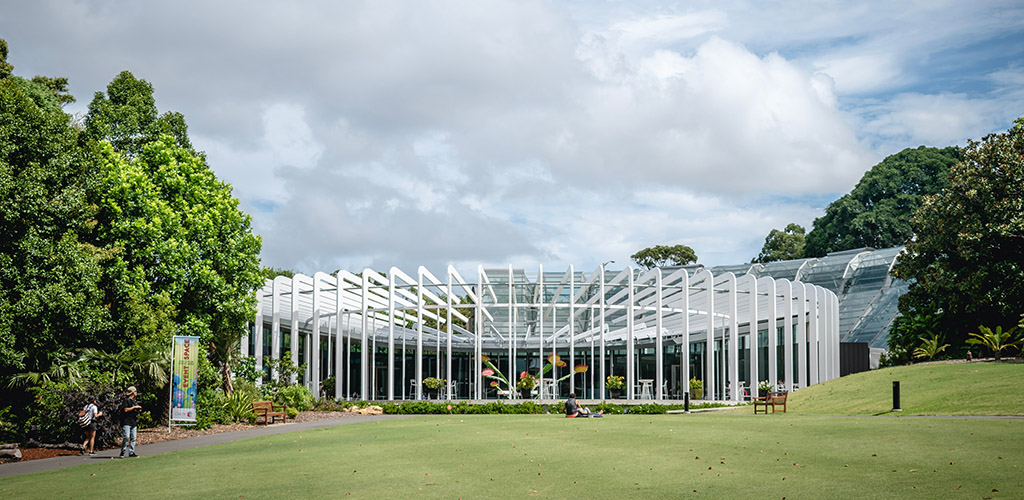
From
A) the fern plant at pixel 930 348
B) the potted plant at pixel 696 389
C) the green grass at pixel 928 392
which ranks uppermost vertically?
the fern plant at pixel 930 348

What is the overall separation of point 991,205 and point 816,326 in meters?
9.35

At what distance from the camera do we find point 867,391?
87.7ft

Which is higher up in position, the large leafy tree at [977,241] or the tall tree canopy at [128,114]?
the tall tree canopy at [128,114]

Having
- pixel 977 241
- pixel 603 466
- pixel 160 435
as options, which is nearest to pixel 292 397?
pixel 160 435

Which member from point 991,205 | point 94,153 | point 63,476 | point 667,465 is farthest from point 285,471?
point 991,205

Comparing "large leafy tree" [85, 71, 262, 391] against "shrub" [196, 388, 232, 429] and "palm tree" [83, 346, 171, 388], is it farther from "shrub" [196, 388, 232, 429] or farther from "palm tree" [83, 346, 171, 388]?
"shrub" [196, 388, 232, 429]

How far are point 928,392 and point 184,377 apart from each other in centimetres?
2094

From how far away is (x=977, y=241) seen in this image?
31.8 m

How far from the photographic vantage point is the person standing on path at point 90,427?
1744 centimetres

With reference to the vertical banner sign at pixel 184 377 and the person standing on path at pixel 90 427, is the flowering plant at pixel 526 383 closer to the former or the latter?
the vertical banner sign at pixel 184 377

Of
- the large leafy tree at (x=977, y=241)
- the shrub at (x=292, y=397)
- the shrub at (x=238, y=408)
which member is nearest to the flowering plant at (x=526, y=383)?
the shrub at (x=292, y=397)

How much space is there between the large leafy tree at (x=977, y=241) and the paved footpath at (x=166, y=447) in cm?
2424

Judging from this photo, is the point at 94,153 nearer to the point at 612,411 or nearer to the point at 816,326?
the point at 612,411

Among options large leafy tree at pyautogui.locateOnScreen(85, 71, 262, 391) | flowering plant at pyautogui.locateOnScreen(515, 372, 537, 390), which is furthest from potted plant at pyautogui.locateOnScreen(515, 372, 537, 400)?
large leafy tree at pyautogui.locateOnScreen(85, 71, 262, 391)
